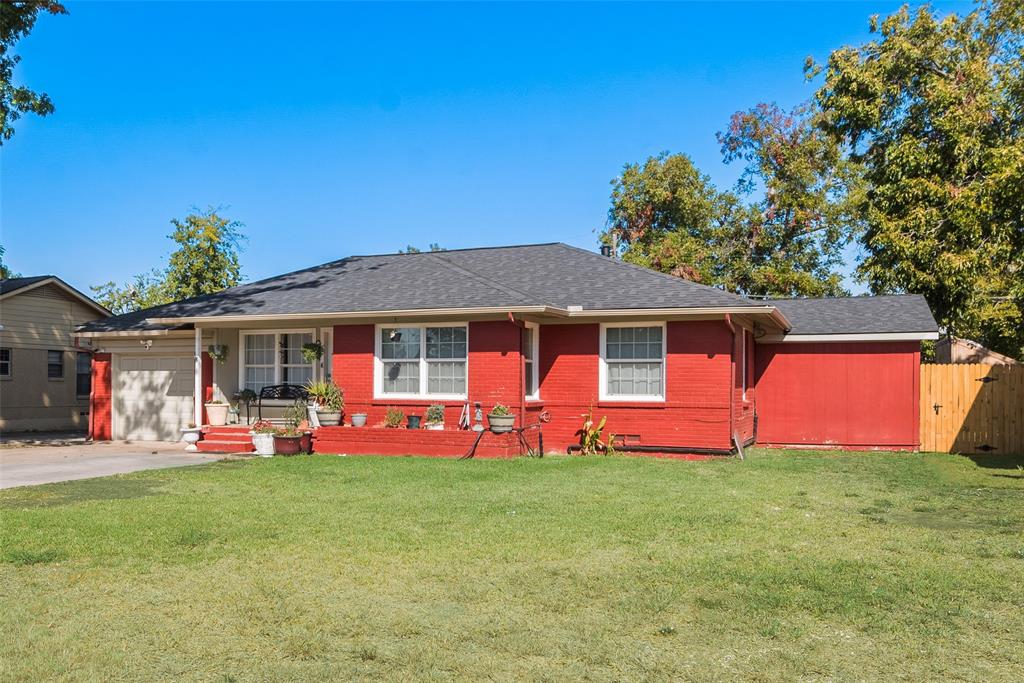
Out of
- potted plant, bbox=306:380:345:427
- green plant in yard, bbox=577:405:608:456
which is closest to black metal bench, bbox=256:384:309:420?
potted plant, bbox=306:380:345:427

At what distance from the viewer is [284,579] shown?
6156 millimetres

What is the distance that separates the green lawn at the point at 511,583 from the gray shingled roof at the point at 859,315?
6502 millimetres

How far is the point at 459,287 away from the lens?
16375mm

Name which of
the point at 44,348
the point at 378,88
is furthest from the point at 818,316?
the point at 44,348

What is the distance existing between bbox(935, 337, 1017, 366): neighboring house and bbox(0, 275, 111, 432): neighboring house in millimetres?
26069

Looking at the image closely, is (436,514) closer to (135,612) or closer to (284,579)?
Result: (284,579)

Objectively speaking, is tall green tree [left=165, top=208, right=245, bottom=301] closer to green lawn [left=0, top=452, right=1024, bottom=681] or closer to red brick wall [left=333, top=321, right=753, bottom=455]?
red brick wall [left=333, top=321, right=753, bottom=455]

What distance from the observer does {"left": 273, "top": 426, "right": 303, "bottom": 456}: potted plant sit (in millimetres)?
15547

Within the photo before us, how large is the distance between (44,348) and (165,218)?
8465mm

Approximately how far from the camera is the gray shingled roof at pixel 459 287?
1537 centimetres

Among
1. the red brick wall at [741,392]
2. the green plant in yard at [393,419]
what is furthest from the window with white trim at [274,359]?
the red brick wall at [741,392]

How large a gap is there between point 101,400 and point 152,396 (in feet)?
4.97

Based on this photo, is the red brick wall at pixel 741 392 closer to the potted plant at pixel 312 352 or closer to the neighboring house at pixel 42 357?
the potted plant at pixel 312 352

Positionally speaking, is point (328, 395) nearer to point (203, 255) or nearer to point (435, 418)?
point (435, 418)
